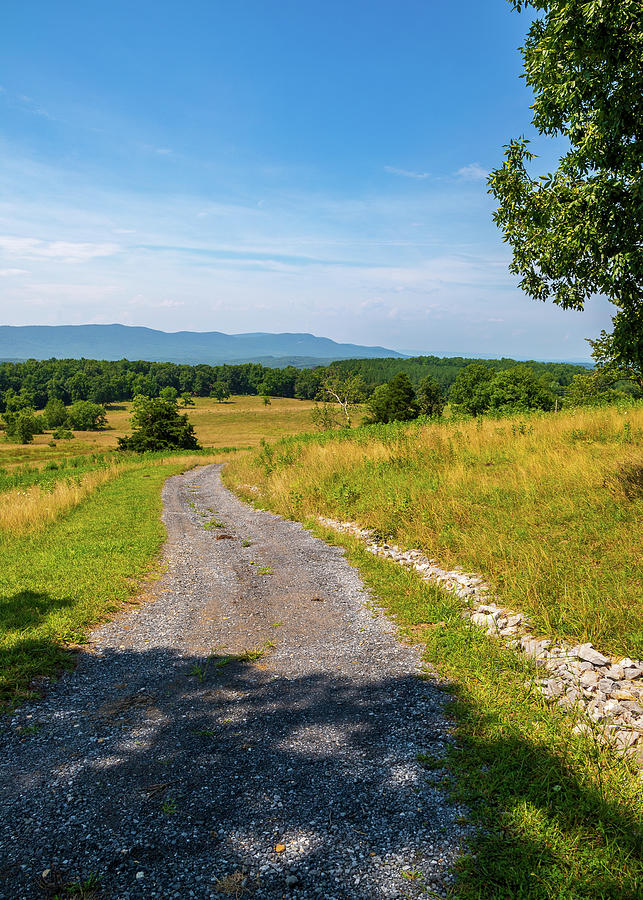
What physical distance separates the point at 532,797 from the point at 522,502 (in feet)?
24.3

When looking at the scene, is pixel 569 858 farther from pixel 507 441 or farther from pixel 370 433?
pixel 370 433

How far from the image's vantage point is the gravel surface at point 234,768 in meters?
3.24

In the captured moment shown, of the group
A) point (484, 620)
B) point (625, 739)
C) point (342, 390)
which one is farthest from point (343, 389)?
point (625, 739)

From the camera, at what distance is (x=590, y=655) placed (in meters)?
5.36

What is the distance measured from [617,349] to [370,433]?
15643 millimetres

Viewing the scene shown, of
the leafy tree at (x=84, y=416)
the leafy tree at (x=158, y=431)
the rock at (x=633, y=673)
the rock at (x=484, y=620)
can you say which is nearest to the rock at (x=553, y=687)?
the rock at (x=633, y=673)

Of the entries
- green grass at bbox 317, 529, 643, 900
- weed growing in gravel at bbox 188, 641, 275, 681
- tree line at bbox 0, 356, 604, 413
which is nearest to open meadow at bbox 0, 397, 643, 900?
green grass at bbox 317, 529, 643, 900

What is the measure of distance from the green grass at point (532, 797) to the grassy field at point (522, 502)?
4.90 feet

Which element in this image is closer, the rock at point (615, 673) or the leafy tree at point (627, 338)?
the rock at point (615, 673)

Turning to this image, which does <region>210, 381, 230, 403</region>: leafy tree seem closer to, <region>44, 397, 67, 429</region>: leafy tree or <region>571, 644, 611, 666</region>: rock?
<region>44, 397, 67, 429</region>: leafy tree

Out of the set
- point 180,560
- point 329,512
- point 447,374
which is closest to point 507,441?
point 329,512

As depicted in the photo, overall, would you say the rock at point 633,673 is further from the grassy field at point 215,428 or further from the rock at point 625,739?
the grassy field at point 215,428

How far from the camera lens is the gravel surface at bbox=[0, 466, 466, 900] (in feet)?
10.6

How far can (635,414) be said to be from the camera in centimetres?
1572
